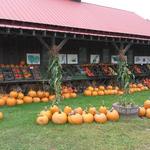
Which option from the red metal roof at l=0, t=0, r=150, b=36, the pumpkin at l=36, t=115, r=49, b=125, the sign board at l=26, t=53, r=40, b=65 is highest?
the red metal roof at l=0, t=0, r=150, b=36

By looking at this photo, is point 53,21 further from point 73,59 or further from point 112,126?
point 112,126

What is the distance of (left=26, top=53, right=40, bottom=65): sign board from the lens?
15789 mm

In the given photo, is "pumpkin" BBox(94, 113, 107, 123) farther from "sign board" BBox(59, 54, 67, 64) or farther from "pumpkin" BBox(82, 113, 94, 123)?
"sign board" BBox(59, 54, 67, 64)

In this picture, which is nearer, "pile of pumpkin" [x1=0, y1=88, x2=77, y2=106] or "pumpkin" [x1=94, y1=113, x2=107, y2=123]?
"pumpkin" [x1=94, y1=113, x2=107, y2=123]

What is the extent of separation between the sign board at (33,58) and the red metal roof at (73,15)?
1754 mm

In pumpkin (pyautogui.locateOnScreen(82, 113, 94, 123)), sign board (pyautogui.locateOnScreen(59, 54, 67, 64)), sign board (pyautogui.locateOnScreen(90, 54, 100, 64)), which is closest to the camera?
pumpkin (pyautogui.locateOnScreen(82, 113, 94, 123))

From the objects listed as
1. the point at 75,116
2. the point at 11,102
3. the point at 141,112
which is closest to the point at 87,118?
the point at 75,116

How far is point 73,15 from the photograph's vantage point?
18.0 m

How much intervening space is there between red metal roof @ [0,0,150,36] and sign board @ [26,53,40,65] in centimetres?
175

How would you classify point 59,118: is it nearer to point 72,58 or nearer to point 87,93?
point 87,93

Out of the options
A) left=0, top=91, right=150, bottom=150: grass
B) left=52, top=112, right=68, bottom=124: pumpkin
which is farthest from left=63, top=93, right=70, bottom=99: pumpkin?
left=52, top=112, right=68, bottom=124: pumpkin

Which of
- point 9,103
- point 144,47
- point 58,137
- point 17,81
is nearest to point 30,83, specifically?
point 17,81

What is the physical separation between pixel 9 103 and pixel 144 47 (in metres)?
12.8

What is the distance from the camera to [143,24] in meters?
23.6
